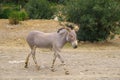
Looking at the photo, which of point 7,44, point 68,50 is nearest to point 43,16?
point 7,44

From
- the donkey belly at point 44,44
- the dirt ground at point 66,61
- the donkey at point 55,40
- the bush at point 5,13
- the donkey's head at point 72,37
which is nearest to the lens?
the dirt ground at point 66,61

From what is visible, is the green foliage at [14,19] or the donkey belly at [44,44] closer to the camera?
the donkey belly at [44,44]

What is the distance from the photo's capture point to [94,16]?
64.1 feet

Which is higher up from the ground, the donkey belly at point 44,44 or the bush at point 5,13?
the donkey belly at point 44,44

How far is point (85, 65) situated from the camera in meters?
13.9

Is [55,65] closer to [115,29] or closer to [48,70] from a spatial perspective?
[48,70]

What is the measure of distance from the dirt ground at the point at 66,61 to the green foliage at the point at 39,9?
4.98 metres

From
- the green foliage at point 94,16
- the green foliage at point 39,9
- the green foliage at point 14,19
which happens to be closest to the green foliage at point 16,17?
the green foliage at point 14,19

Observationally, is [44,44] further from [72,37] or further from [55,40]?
[72,37]

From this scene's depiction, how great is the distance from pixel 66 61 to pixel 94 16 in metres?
5.30

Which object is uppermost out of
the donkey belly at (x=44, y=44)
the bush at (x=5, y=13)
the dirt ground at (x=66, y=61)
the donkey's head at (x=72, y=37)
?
the donkey's head at (x=72, y=37)

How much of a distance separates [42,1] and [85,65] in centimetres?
1410

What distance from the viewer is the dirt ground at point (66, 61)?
12109 mm

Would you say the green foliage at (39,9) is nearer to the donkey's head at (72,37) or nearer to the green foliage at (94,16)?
the green foliage at (94,16)
